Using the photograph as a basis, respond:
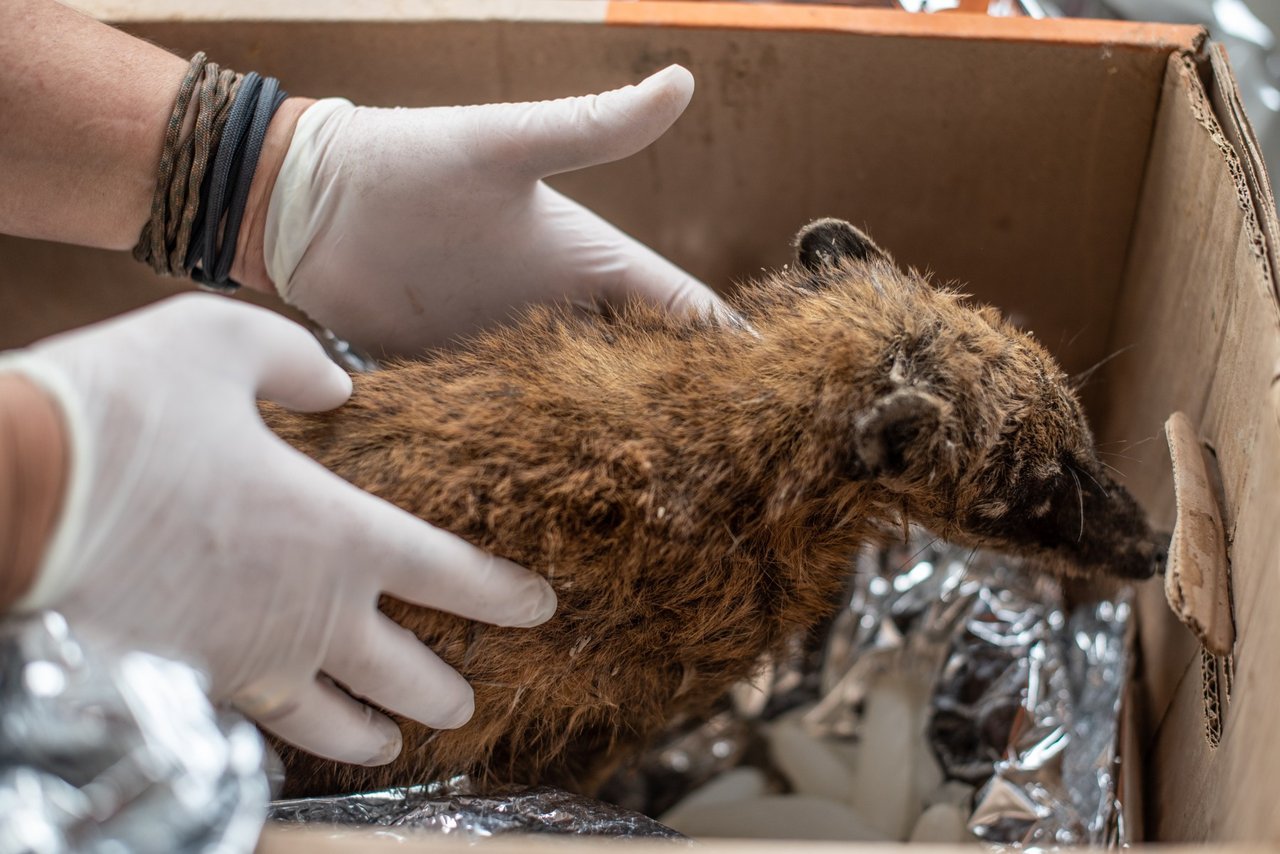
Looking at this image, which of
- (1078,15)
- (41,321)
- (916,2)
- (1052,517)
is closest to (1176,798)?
(1052,517)

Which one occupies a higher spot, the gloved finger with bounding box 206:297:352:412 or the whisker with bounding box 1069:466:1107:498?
the whisker with bounding box 1069:466:1107:498

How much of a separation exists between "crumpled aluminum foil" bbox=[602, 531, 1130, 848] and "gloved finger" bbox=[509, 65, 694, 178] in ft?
3.94

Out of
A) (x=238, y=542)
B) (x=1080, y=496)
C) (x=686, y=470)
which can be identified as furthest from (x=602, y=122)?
(x=1080, y=496)

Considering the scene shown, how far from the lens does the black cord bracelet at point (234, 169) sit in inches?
87.6

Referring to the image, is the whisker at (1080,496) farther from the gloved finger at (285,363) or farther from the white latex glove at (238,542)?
the gloved finger at (285,363)

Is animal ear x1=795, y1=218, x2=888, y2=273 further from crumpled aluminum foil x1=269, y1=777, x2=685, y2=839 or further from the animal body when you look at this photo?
crumpled aluminum foil x1=269, y1=777, x2=685, y2=839

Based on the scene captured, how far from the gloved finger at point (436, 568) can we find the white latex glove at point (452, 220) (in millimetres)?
788

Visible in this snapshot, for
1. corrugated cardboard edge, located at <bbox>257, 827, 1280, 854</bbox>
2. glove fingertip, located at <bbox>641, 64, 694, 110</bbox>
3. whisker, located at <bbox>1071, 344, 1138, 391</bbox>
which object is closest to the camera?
corrugated cardboard edge, located at <bbox>257, 827, 1280, 854</bbox>

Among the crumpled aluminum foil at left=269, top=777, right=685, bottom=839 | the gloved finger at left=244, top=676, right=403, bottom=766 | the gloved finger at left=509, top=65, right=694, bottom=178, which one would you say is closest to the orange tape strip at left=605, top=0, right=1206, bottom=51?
the gloved finger at left=509, top=65, right=694, bottom=178

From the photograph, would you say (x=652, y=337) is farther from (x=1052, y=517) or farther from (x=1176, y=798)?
(x=1176, y=798)

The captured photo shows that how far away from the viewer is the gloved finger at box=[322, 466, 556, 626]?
5.21ft

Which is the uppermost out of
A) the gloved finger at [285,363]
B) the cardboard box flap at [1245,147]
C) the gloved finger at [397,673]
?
the cardboard box flap at [1245,147]

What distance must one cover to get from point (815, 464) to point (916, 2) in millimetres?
1902

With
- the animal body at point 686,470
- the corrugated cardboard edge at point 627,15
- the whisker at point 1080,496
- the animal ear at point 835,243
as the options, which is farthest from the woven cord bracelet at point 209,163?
the whisker at point 1080,496
